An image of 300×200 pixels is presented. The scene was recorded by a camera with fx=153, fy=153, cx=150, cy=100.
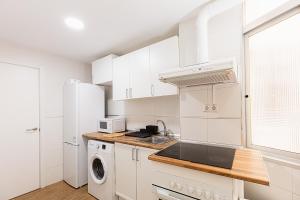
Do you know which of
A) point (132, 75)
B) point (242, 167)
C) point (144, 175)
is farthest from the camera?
point (132, 75)

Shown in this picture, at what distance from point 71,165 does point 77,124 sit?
0.69m

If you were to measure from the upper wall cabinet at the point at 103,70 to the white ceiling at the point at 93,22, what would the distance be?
7.4 inches

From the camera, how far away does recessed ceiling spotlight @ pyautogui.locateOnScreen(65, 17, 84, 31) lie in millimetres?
1606

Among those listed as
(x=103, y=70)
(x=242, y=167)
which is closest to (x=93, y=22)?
(x=103, y=70)

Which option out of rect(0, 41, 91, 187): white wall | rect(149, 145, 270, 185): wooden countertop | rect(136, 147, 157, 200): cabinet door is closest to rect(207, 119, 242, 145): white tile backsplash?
rect(149, 145, 270, 185): wooden countertop

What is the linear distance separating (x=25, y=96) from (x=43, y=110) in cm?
32

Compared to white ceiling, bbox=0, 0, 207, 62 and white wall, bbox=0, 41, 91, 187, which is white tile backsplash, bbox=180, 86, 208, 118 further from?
white wall, bbox=0, 41, 91, 187

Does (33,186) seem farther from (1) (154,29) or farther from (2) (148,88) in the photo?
(1) (154,29)

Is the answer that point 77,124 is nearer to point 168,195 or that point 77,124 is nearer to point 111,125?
point 111,125

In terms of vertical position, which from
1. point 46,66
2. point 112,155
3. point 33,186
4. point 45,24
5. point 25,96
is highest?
point 45,24

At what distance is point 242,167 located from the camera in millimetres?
976

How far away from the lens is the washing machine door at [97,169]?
2.05m

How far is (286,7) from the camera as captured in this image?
1109mm

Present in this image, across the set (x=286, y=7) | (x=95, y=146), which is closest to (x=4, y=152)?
(x=95, y=146)
